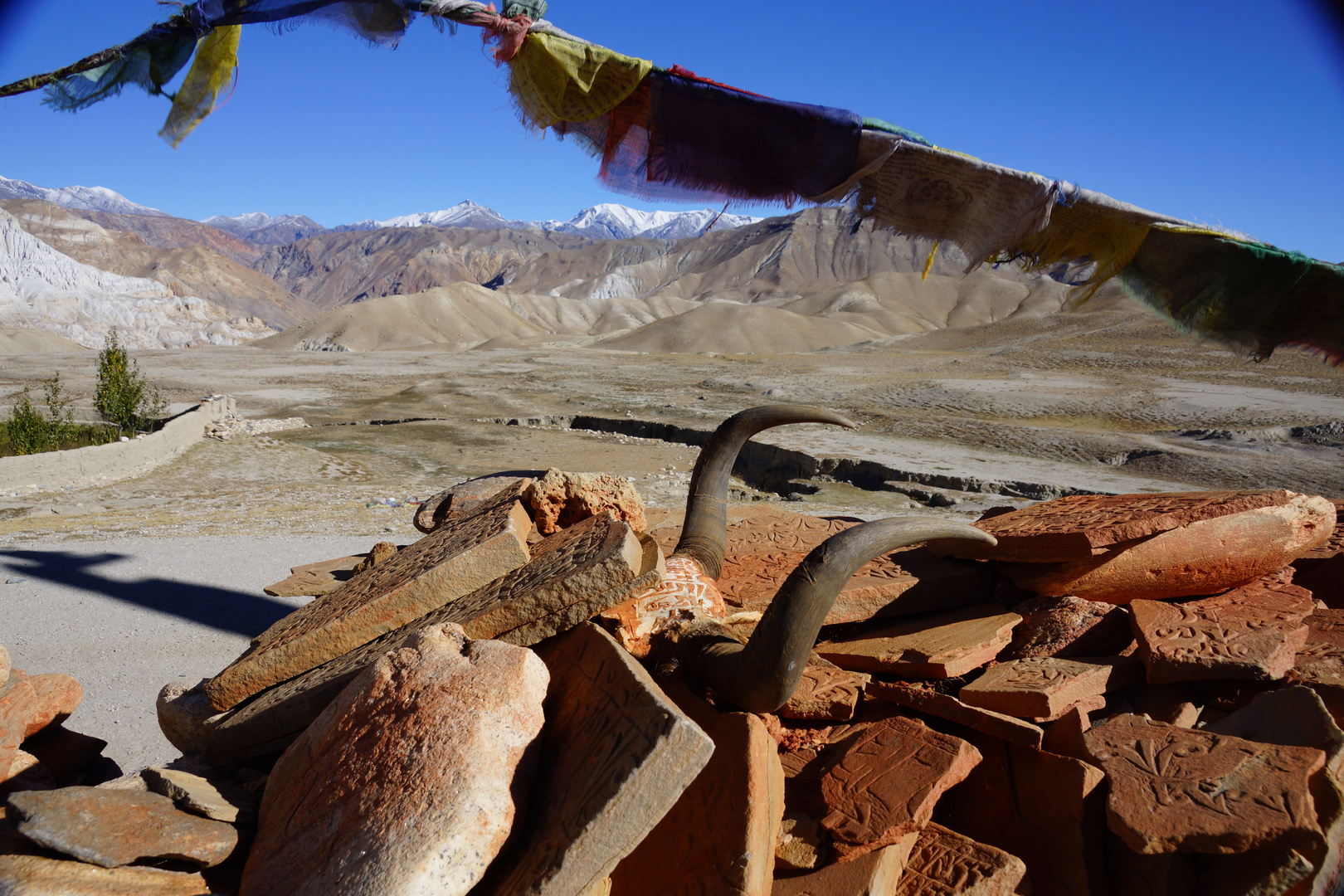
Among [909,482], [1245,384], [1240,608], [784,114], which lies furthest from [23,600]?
[1245,384]

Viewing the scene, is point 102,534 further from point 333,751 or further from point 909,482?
point 909,482

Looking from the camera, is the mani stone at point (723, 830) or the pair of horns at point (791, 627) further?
the pair of horns at point (791, 627)

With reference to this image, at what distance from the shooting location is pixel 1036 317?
43.3 metres

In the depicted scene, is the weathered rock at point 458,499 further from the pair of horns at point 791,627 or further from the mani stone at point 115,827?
the mani stone at point 115,827

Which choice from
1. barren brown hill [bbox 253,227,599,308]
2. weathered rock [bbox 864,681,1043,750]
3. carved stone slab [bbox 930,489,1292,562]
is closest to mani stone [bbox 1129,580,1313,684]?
carved stone slab [bbox 930,489,1292,562]

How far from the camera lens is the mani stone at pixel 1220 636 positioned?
2805mm

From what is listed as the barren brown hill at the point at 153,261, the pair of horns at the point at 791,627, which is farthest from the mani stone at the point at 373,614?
the barren brown hill at the point at 153,261

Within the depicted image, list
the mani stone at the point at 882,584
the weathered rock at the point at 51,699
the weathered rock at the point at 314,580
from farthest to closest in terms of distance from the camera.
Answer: the weathered rock at the point at 314,580
the mani stone at the point at 882,584
the weathered rock at the point at 51,699

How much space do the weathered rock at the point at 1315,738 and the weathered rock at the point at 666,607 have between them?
1887 millimetres

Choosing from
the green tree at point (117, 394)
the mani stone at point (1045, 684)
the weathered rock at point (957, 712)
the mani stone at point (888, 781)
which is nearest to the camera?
the mani stone at point (888, 781)

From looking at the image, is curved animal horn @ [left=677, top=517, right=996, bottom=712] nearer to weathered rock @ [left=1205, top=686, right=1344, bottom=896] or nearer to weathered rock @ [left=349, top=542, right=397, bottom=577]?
weathered rock @ [left=1205, top=686, right=1344, bottom=896]

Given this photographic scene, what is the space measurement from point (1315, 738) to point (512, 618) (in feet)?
8.52

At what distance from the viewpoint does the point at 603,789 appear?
1.84m

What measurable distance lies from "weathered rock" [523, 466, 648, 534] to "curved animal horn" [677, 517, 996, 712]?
3.76ft
